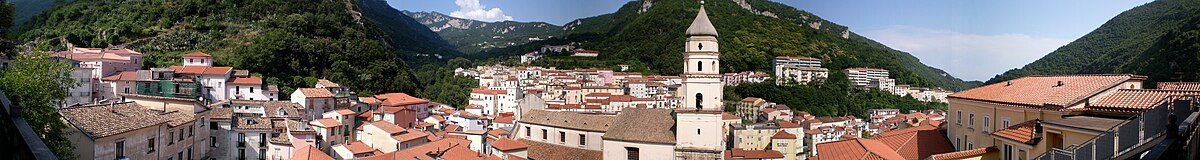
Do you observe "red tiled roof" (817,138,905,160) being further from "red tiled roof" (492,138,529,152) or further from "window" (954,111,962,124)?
"red tiled roof" (492,138,529,152)

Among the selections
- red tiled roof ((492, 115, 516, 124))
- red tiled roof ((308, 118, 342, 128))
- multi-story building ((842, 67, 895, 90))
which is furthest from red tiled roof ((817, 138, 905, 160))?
multi-story building ((842, 67, 895, 90))

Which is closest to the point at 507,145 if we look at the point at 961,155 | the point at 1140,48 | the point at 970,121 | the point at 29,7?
the point at 970,121

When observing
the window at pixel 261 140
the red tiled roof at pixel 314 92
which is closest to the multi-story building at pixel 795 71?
the red tiled roof at pixel 314 92

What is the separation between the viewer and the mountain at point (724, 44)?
255ft

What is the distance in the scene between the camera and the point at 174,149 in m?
16.3

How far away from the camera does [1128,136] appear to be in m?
6.10

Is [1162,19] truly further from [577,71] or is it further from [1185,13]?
[577,71]

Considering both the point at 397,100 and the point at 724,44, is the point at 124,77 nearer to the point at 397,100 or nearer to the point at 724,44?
the point at 397,100

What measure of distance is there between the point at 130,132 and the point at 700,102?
12350mm

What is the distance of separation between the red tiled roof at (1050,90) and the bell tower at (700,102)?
6.49 m

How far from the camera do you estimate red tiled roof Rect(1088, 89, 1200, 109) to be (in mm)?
8500

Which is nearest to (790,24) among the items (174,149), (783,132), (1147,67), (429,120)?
(1147,67)

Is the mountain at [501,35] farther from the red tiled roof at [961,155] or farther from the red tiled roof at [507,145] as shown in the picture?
the red tiled roof at [961,155]

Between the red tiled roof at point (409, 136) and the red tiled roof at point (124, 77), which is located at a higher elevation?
the red tiled roof at point (124, 77)
